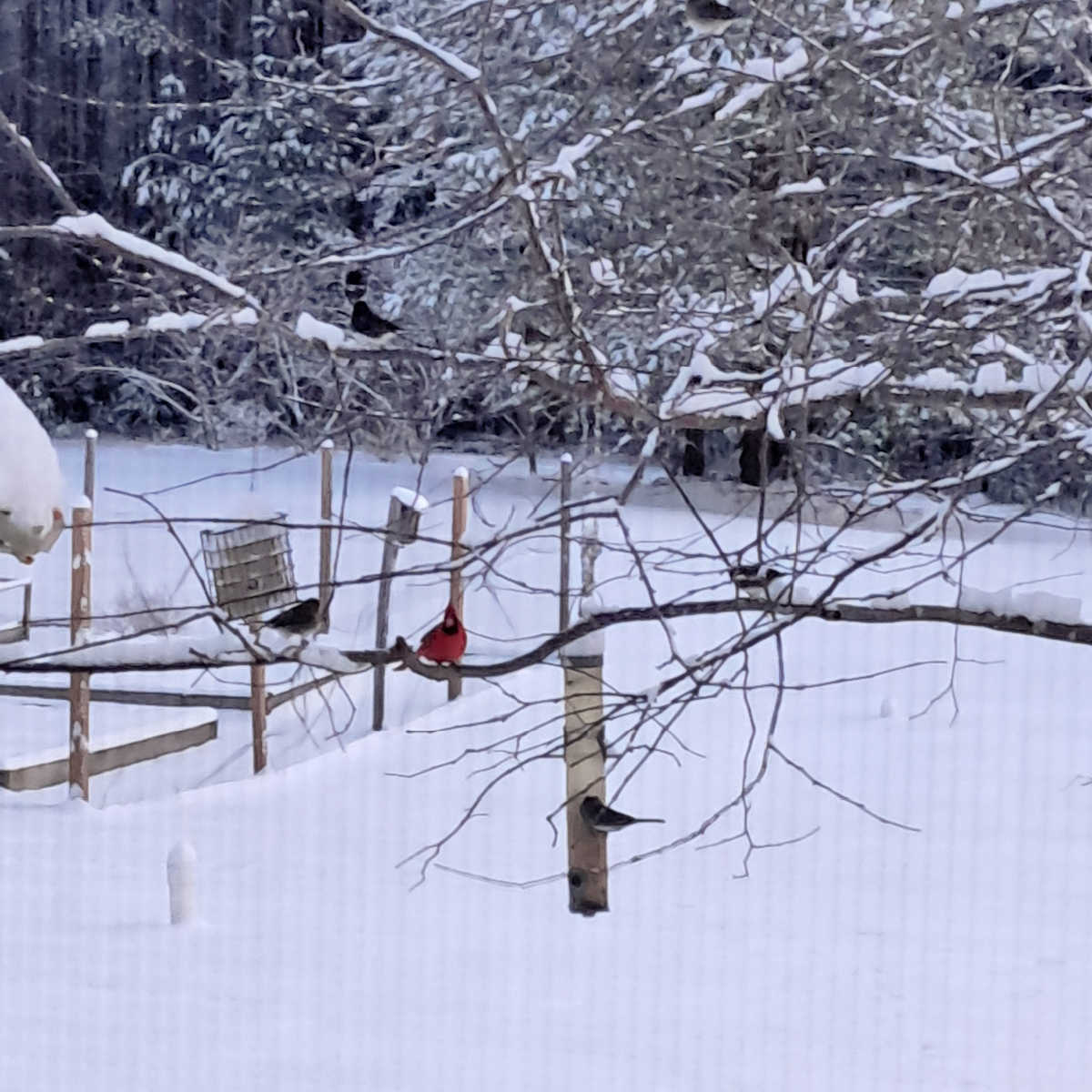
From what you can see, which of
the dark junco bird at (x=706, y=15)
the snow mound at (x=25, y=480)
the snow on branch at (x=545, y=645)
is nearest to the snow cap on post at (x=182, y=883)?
the snow on branch at (x=545, y=645)

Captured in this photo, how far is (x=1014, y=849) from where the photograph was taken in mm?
6020

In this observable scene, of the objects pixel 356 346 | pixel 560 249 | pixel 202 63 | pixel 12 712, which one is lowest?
pixel 12 712

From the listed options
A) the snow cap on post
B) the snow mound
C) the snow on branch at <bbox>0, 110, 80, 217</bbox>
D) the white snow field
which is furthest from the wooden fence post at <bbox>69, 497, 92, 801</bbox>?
the snow mound

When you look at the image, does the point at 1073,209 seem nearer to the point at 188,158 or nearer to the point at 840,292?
the point at 840,292

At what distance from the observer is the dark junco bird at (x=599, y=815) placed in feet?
9.52

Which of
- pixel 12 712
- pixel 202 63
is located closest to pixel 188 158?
pixel 202 63

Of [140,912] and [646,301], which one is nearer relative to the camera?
[646,301]

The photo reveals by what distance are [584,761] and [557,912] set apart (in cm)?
283

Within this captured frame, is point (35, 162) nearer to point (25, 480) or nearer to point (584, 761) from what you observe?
point (25, 480)

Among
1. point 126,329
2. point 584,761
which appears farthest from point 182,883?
point 126,329

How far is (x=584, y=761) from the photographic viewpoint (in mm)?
2789

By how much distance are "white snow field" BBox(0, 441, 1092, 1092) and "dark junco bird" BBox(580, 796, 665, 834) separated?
243 mm

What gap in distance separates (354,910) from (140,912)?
75 cm

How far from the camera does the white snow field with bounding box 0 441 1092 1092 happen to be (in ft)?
14.3
